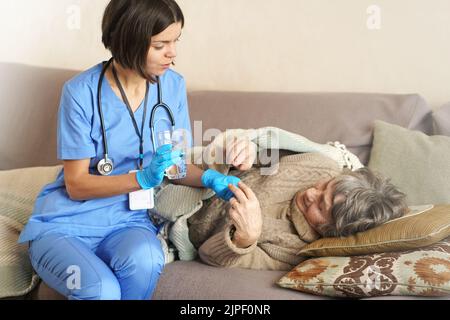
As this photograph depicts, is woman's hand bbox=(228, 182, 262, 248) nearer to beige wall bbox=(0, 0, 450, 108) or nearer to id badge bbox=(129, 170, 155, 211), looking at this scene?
id badge bbox=(129, 170, 155, 211)

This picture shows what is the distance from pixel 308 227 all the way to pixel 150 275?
52 cm

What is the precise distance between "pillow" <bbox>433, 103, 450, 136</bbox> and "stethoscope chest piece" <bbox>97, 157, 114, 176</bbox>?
1.16 metres

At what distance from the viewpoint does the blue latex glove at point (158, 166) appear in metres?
1.73

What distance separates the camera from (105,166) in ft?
6.10

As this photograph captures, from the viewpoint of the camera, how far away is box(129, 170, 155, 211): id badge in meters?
1.92

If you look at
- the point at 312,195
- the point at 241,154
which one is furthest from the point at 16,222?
the point at 312,195

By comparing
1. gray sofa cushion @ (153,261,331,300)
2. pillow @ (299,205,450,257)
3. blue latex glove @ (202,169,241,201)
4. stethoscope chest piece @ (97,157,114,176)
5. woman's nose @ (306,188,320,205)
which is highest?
stethoscope chest piece @ (97,157,114,176)

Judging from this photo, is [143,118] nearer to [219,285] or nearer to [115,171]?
[115,171]

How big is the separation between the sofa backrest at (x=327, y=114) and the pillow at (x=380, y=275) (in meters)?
0.62

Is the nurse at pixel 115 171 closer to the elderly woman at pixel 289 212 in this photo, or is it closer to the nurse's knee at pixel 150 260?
the nurse's knee at pixel 150 260

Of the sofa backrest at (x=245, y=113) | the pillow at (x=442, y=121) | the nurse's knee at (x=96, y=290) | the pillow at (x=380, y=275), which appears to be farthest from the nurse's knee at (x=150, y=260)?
the pillow at (x=442, y=121)

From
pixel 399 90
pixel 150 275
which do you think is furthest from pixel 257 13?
pixel 150 275

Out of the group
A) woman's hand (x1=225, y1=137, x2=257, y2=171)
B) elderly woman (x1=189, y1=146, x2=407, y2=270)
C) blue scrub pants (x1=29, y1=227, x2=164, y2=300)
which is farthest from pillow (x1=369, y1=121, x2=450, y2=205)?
blue scrub pants (x1=29, y1=227, x2=164, y2=300)

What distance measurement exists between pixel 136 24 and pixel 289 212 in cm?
76
